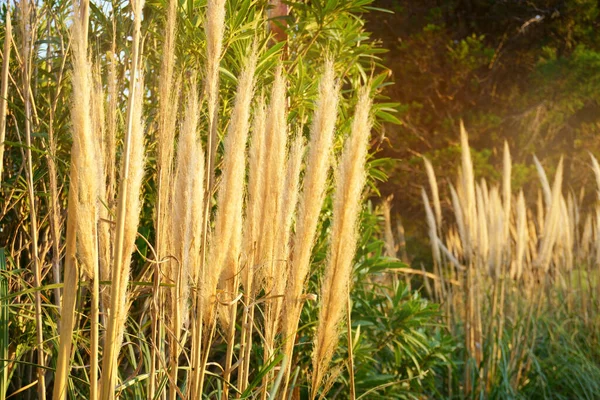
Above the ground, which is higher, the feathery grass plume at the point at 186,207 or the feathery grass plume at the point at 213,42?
the feathery grass plume at the point at 213,42

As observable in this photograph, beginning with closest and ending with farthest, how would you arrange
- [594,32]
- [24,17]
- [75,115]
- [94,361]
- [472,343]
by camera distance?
1. [75,115]
2. [94,361]
3. [24,17]
4. [472,343]
5. [594,32]

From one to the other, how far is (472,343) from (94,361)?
2.76m

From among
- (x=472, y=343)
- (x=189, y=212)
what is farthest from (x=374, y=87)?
(x=189, y=212)

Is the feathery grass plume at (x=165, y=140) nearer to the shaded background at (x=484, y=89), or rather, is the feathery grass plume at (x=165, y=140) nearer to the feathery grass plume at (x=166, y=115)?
the feathery grass plume at (x=166, y=115)

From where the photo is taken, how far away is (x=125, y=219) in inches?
50.1

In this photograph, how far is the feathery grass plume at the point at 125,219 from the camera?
1.23 m

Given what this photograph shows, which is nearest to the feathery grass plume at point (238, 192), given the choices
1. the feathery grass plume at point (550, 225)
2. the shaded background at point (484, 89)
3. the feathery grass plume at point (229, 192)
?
the feathery grass plume at point (229, 192)

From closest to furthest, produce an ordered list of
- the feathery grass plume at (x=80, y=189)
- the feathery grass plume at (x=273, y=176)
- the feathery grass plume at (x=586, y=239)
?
1. the feathery grass plume at (x=80, y=189)
2. the feathery grass plume at (x=273, y=176)
3. the feathery grass plume at (x=586, y=239)

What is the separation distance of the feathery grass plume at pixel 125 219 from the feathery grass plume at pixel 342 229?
38 centimetres

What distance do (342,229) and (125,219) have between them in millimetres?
405

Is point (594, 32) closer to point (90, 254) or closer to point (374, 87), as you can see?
point (374, 87)

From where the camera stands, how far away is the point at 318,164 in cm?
143

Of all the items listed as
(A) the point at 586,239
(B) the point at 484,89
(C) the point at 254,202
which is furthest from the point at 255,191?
(B) the point at 484,89

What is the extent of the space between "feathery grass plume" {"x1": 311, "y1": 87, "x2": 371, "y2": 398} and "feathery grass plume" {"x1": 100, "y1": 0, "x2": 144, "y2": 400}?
1.24ft
